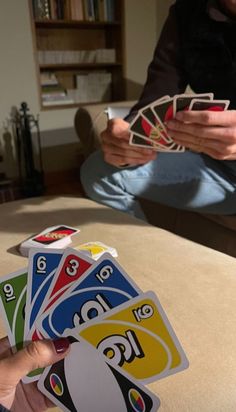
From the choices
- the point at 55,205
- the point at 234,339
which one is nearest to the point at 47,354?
the point at 234,339

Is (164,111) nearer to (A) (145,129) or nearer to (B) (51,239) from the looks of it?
(A) (145,129)

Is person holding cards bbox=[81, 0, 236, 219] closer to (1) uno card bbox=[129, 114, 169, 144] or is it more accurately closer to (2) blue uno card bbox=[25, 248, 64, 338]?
(1) uno card bbox=[129, 114, 169, 144]

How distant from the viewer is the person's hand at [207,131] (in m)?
1.05

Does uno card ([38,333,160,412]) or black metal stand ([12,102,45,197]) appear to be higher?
uno card ([38,333,160,412])

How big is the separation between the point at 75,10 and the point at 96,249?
2655 millimetres

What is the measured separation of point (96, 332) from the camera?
1.73 ft

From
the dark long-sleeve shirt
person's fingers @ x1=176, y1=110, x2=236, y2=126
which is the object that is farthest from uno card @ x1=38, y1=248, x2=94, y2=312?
the dark long-sleeve shirt

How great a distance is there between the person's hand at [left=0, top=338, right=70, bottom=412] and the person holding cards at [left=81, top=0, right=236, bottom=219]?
75 cm

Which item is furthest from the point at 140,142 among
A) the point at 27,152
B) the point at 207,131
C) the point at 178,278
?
the point at 27,152

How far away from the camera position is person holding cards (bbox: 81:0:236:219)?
1174 millimetres

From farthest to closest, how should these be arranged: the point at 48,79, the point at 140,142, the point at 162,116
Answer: the point at 48,79
the point at 140,142
the point at 162,116

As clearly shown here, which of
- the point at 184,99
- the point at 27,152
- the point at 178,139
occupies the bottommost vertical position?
the point at 27,152

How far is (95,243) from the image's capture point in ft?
3.26

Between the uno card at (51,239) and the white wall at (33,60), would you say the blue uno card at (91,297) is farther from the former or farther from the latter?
the white wall at (33,60)
